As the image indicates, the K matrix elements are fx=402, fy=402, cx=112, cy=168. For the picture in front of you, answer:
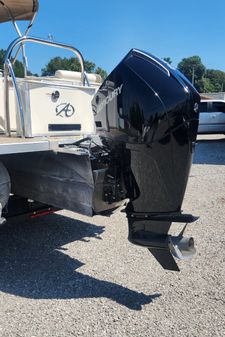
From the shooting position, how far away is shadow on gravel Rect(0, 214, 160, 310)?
10.1 ft

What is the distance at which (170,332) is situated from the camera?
2.57 metres

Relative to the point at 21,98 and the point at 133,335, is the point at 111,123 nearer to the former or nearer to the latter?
the point at 21,98

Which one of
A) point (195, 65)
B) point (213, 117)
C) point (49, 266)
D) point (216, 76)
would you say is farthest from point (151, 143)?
point (216, 76)

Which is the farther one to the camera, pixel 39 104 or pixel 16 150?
pixel 39 104

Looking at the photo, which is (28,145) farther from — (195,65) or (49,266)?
(195,65)

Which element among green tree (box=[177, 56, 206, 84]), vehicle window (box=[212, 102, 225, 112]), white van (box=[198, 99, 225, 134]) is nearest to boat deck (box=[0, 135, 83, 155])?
white van (box=[198, 99, 225, 134])

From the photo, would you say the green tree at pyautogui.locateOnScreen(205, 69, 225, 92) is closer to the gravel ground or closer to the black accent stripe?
the gravel ground

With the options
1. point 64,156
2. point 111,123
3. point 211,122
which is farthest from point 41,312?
point 211,122

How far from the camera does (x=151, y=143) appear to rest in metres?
2.67

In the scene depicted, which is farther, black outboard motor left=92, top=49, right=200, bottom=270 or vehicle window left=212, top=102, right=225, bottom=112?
vehicle window left=212, top=102, right=225, bottom=112

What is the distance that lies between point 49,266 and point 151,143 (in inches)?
63.6

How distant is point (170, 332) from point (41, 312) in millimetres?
910

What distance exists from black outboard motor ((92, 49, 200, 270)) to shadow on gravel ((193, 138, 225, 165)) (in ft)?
23.3

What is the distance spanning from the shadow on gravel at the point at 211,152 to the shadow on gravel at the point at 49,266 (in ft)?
19.4
